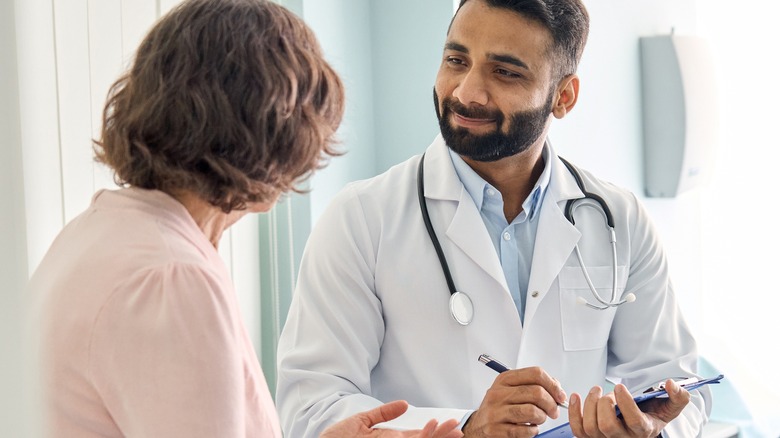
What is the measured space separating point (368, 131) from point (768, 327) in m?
1.50

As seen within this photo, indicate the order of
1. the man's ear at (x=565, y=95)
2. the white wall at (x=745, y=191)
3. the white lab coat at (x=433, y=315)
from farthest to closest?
the white wall at (x=745, y=191), the man's ear at (x=565, y=95), the white lab coat at (x=433, y=315)

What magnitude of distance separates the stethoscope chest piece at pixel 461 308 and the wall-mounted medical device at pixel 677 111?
4.41 ft

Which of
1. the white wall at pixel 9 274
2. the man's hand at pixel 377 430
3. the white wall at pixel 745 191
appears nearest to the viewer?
the white wall at pixel 9 274

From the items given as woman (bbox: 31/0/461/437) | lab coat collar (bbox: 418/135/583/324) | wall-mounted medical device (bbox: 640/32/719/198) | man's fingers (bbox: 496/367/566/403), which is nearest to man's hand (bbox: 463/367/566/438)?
man's fingers (bbox: 496/367/566/403)

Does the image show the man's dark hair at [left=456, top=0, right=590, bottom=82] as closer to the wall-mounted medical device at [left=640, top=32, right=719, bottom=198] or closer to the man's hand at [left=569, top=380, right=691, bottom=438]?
the man's hand at [left=569, top=380, right=691, bottom=438]

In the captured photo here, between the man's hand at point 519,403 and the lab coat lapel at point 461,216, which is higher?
the lab coat lapel at point 461,216

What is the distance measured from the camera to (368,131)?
220cm

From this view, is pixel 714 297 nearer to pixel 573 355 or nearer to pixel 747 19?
pixel 747 19

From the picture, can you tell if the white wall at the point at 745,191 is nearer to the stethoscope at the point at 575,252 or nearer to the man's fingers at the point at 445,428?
the stethoscope at the point at 575,252

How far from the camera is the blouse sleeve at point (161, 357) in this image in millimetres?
740

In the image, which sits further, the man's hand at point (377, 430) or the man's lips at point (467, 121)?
the man's lips at point (467, 121)

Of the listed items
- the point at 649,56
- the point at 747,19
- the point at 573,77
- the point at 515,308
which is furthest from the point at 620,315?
the point at 747,19

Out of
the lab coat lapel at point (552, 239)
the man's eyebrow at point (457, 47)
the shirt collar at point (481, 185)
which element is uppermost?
the man's eyebrow at point (457, 47)

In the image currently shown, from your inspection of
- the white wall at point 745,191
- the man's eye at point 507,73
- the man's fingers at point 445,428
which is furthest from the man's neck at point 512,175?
the white wall at point 745,191
